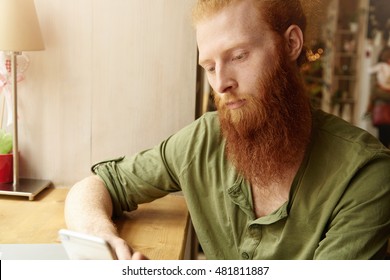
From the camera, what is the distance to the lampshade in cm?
141

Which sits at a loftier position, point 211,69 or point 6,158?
point 211,69

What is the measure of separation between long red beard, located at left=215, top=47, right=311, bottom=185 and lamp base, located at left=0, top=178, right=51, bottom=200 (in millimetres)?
602

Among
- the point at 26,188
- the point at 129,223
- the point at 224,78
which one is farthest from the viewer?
the point at 26,188

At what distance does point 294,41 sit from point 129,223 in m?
0.58

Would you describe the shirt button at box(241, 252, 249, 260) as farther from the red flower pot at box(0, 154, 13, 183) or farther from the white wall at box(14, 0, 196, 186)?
the red flower pot at box(0, 154, 13, 183)

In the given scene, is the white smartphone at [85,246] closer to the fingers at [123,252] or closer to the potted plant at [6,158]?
the fingers at [123,252]

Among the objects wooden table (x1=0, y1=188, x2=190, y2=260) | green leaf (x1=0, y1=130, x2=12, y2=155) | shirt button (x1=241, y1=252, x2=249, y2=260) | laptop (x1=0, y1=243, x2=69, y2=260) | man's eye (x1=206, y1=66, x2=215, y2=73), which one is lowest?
shirt button (x1=241, y1=252, x2=249, y2=260)

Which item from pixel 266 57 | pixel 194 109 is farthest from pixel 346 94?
pixel 266 57

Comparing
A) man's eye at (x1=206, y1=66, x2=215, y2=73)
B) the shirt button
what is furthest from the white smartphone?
man's eye at (x1=206, y1=66, x2=215, y2=73)

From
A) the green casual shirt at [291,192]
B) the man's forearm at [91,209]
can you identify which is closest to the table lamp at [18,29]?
the man's forearm at [91,209]

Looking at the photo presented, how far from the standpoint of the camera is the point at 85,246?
0.97 m

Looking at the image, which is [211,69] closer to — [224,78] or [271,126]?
[224,78]

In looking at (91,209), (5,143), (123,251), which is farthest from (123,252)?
(5,143)
